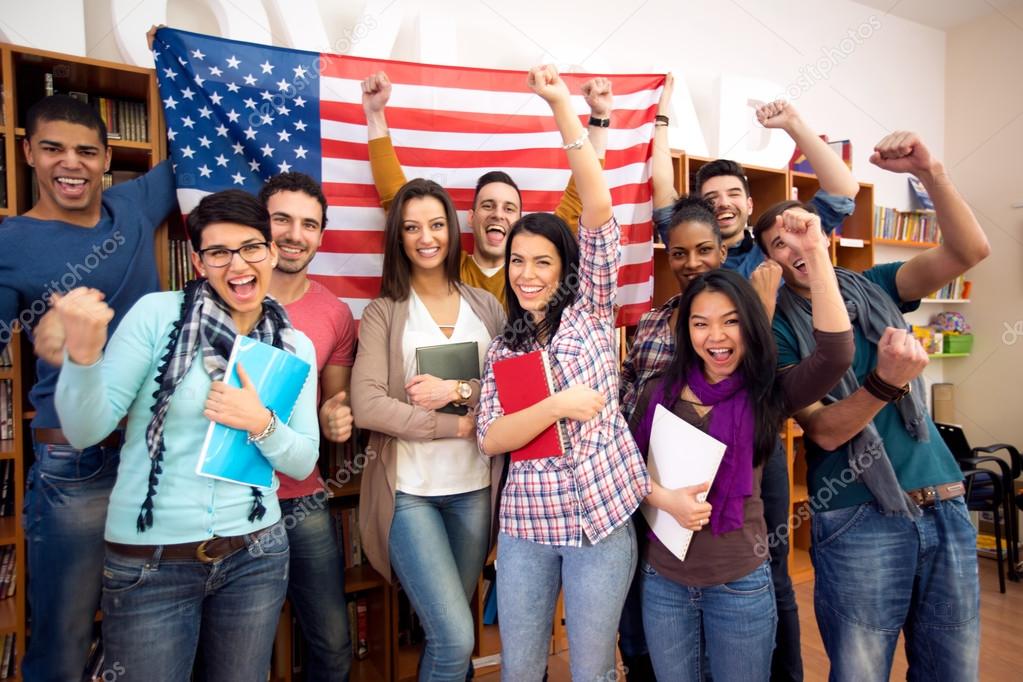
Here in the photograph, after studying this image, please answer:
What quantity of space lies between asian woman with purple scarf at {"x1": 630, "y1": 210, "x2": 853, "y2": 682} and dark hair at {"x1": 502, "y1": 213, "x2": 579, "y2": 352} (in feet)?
1.08

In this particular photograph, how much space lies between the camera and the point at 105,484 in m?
1.77

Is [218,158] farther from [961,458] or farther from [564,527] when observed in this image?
[961,458]

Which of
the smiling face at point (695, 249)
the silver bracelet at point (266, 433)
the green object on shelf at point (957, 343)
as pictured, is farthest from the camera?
the green object on shelf at point (957, 343)

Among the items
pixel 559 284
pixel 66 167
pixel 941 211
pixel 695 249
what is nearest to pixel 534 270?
pixel 559 284

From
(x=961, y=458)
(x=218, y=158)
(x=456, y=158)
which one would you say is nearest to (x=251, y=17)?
(x=218, y=158)

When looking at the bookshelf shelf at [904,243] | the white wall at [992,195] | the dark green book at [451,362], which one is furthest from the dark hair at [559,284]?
the white wall at [992,195]

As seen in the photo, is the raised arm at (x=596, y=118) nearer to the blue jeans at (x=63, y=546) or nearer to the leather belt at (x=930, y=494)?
the leather belt at (x=930, y=494)

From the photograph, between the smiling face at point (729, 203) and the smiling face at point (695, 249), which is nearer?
the smiling face at point (695, 249)

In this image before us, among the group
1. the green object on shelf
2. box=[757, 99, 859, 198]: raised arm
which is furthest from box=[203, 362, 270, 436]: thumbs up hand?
the green object on shelf

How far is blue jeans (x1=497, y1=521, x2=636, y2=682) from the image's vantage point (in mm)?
1495

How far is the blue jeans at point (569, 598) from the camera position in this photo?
4.91ft

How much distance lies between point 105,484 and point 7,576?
94 cm

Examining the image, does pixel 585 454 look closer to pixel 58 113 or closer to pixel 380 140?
pixel 380 140

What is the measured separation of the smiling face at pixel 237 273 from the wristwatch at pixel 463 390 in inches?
23.5
